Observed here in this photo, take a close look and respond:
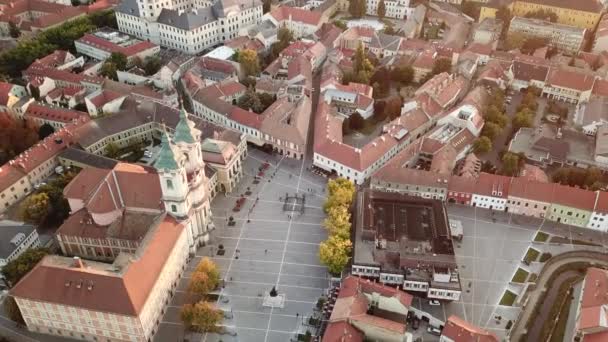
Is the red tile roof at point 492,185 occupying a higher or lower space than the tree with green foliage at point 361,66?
lower

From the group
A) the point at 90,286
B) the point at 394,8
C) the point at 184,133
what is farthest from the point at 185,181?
the point at 394,8

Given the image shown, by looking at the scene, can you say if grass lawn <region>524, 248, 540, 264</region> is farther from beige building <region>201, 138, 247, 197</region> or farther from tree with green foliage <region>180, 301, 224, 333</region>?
beige building <region>201, 138, 247, 197</region>

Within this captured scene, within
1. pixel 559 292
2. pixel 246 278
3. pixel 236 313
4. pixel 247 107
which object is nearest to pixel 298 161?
pixel 247 107

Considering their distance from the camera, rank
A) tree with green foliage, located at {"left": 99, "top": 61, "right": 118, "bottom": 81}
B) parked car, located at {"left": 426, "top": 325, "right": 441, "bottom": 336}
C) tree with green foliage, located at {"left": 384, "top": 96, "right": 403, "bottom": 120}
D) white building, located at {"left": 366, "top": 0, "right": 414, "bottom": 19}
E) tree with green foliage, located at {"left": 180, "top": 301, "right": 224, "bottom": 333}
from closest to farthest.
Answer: tree with green foliage, located at {"left": 180, "top": 301, "right": 224, "bottom": 333} → parked car, located at {"left": 426, "top": 325, "right": 441, "bottom": 336} → tree with green foliage, located at {"left": 384, "top": 96, "right": 403, "bottom": 120} → tree with green foliage, located at {"left": 99, "top": 61, "right": 118, "bottom": 81} → white building, located at {"left": 366, "top": 0, "right": 414, "bottom": 19}

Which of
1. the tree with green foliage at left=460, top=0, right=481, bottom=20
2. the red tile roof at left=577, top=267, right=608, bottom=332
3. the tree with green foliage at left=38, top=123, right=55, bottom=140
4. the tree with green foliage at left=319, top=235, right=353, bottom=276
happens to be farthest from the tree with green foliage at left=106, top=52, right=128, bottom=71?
the red tile roof at left=577, top=267, right=608, bottom=332

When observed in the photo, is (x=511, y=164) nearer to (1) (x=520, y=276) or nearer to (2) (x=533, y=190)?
(2) (x=533, y=190)

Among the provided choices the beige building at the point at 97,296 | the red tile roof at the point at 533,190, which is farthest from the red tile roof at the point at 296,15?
the beige building at the point at 97,296

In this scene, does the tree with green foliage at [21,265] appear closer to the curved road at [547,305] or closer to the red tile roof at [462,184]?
the red tile roof at [462,184]
